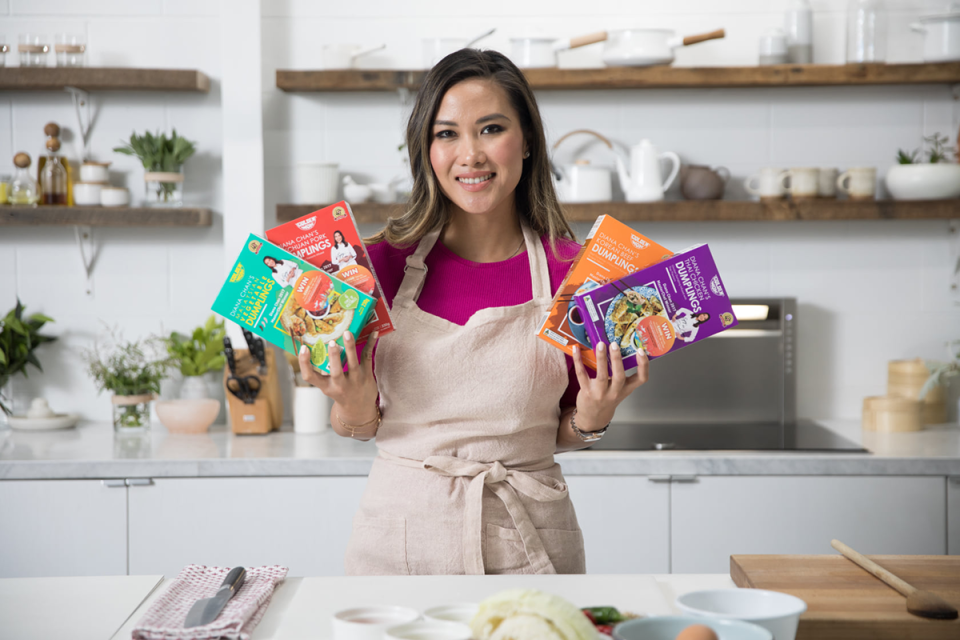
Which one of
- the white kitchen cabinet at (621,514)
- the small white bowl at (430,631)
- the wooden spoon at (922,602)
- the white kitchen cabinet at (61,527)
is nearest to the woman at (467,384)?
the wooden spoon at (922,602)

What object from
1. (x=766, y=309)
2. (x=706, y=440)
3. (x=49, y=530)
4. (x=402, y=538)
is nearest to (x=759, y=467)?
(x=706, y=440)

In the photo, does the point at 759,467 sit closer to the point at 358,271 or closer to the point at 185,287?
the point at 358,271

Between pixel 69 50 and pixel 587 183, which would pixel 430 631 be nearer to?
pixel 587 183

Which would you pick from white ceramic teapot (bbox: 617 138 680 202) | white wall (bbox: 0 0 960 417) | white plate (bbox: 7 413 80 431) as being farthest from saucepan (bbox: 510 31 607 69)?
white plate (bbox: 7 413 80 431)

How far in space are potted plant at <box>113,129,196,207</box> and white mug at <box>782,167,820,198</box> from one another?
1.69 metres

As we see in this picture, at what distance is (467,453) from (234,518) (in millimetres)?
1011

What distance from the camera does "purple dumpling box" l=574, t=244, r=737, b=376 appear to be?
106 centimetres

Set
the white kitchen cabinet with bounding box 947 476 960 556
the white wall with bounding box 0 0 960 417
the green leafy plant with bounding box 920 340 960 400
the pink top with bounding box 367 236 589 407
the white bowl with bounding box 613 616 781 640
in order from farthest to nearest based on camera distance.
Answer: the white wall with bounding box 0 0 960 417
the green leafy plant with bounding box 920 340 960 400
the white kitchen cabinet with bounding box 947 476 960 556
the pink top with bounding box 367 236 589 407
the white bowl with bounding box 613 616 781 640

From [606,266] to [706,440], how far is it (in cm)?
127

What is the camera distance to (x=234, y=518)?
2.02 m

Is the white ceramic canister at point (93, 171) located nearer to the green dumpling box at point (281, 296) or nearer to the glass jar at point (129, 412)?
the glass jar at point (129, 412)

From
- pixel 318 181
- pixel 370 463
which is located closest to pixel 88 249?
pixel 318 181

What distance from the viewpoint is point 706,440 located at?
2.21 m

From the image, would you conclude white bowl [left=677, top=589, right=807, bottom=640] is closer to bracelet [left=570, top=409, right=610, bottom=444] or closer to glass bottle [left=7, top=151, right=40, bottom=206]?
bracelet [left=570, top=409, right=610, bottom=444]
